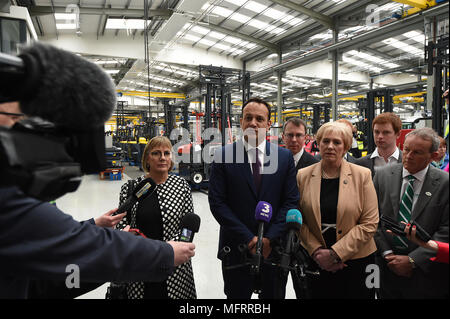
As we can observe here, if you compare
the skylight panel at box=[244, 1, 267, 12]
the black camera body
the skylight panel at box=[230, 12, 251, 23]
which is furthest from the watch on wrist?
the skylight panel at box=[230, 12, 251, 23]

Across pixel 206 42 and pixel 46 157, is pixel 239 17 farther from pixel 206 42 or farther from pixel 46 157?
pixel 46 157

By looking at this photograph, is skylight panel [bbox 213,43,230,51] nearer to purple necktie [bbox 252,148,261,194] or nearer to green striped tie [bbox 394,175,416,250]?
purple necktie [bbox 252,148,261,194]

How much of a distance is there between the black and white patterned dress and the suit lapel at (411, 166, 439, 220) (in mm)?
1227

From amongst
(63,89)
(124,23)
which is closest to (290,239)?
(63,89)

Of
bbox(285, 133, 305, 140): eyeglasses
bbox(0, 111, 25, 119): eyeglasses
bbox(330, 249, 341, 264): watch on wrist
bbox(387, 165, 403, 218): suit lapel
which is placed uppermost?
bbox(285, 133, 305, 140): eyeglasses

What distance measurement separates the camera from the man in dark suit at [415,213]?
0.70 m

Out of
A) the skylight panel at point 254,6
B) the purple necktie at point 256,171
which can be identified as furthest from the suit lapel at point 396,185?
the skylight panel at point 254,6

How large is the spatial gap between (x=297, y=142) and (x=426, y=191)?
2.01 metres

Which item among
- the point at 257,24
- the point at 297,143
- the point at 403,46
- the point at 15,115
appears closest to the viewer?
the point at 15,115

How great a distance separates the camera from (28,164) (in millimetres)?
466

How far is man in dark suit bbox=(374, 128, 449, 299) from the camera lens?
2.31 feet

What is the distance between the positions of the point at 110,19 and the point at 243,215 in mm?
10124

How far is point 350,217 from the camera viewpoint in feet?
5.52

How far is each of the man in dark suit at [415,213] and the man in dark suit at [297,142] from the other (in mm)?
1206
